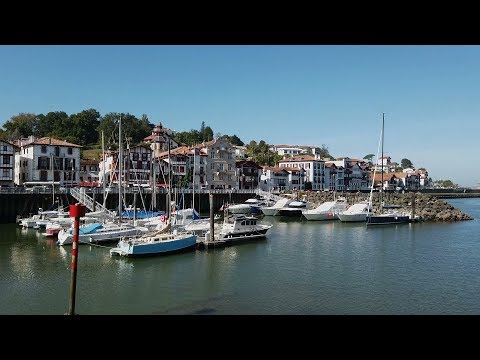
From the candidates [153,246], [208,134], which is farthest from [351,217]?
[208,134]

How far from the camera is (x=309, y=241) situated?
88.2 feet

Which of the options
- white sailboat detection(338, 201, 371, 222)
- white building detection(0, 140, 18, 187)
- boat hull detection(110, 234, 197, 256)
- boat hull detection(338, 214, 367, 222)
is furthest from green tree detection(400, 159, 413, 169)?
boat hull detection(110, 234, 197, 256)

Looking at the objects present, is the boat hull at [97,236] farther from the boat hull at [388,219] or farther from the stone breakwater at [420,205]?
the stone breakwater at [420,205]

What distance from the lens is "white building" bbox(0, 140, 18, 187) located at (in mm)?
42312

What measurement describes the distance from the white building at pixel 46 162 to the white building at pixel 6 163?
8.39 feet

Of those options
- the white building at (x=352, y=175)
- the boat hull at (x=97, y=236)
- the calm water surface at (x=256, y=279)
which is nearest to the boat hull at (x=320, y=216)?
the calm water surface at (x=256, y=279)

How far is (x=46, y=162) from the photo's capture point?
151 ft

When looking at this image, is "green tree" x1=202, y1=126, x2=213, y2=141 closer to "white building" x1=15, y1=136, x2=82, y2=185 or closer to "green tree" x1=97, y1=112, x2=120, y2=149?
"green tree" x1=97, y1=112, x2=120, y2=149
